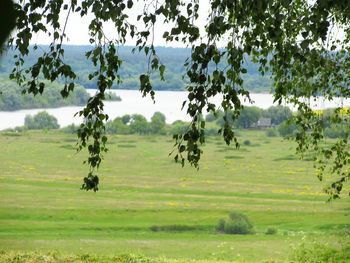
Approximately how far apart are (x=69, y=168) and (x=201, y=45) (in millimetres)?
71083

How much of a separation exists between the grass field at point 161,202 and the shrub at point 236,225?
596 mm

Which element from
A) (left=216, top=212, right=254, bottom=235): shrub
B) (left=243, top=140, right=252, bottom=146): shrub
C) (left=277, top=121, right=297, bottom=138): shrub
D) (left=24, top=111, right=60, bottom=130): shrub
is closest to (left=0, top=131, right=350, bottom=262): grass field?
(left=216, top=212, right=254, bottom=235): shrub

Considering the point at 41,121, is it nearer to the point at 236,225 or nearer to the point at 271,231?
the point at 236,225

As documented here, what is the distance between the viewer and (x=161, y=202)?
5509 cm

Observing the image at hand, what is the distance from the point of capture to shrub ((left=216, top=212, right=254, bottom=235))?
1772 inches

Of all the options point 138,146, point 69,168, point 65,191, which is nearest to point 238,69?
point 65,191

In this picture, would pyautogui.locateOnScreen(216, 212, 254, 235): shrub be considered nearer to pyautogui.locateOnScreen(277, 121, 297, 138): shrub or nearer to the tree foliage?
pyautogui.locateOnScreen(277, 121, 297, 138): shrub

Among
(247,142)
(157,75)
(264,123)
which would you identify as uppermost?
(157,75)

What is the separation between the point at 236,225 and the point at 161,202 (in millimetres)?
10695

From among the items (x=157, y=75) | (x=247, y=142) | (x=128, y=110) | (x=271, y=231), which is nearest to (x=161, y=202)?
(x=271, y=231)

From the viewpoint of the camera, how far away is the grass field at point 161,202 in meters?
36.1

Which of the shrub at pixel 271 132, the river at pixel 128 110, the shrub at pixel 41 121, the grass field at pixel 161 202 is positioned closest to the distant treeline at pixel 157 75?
the river at pixel 128 110

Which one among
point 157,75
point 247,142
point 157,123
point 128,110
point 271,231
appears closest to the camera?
point 271,231

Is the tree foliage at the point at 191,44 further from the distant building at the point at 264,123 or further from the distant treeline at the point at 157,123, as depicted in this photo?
the distant building at the point at 264,123
